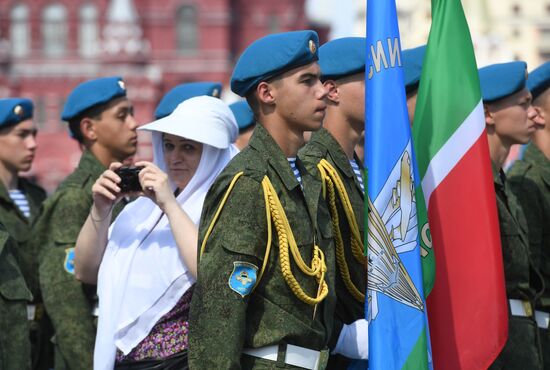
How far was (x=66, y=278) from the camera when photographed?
582cm

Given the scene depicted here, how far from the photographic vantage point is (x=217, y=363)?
3.86m

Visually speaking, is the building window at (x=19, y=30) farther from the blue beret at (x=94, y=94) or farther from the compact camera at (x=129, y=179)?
the compact camera at (x=129, y=179)

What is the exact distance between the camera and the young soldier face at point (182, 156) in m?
4.90

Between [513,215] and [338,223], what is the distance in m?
1.16

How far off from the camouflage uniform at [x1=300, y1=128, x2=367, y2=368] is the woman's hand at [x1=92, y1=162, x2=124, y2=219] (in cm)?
66

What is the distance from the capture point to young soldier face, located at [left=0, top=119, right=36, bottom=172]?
704 centimetres

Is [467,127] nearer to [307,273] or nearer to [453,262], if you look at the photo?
[453,262]

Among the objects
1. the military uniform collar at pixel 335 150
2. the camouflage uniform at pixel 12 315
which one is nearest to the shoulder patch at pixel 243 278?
the military uniform collar at pixel 335 150

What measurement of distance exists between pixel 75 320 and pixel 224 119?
140 cm

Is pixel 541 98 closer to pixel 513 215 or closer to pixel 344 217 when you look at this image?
pixel 513 215

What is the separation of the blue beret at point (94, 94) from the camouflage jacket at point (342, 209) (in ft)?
6.00

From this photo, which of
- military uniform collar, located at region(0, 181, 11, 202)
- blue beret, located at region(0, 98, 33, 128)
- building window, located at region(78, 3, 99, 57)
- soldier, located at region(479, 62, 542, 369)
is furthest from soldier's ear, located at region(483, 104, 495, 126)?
building window, located at region(78, 3, 99, 57)

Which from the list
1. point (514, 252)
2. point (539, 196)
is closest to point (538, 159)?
point (539, 196)

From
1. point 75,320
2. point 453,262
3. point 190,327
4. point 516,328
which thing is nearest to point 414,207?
point 453,262
